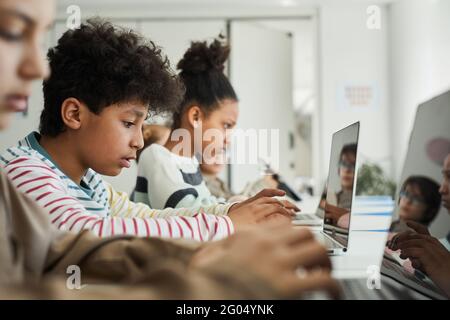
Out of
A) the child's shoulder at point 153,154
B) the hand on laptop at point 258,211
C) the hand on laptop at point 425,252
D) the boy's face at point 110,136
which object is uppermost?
the boy's face at point 110,136

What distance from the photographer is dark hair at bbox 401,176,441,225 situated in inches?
16.0

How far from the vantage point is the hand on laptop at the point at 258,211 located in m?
0.43

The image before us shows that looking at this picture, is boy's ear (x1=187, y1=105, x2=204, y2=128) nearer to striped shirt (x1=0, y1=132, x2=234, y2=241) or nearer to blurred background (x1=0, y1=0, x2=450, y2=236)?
striped shirt (x1=0, y1=132, x2=234, y2=241)

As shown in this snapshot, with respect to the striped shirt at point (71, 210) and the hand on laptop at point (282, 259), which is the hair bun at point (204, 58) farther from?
the hand on laptop at point (282, 259)

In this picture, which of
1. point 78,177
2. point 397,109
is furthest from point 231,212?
point 397,109

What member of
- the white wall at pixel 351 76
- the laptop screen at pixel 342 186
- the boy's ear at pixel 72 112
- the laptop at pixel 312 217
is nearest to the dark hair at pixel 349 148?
the laptop screen at pixel 342 186

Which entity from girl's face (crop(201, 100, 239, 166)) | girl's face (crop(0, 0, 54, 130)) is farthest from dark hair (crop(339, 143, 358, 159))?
girl's face (crop(0, 0, 54, 130))

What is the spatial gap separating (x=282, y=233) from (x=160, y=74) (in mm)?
370

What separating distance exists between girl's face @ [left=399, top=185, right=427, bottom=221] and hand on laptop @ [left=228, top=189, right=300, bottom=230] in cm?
12

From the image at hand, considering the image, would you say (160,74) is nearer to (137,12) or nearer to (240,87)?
(240,87)

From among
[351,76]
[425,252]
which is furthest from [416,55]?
[425,252]

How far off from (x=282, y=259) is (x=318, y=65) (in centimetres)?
226

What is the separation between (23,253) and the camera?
277 millimetres

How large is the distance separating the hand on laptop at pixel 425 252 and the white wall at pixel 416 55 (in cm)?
50
